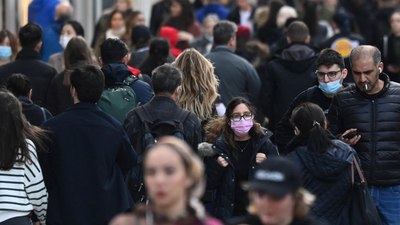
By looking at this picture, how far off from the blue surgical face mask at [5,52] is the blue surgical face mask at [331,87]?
163 inches

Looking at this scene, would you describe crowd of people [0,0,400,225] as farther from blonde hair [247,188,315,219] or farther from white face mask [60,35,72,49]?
white face mask [60,35,72,49]

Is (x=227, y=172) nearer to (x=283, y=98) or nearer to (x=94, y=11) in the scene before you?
(x=283, y=98)

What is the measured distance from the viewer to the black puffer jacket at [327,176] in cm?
959

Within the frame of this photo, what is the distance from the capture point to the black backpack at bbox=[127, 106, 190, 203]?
32.3ft

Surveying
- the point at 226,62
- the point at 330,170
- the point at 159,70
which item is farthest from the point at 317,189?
the point at 226,62

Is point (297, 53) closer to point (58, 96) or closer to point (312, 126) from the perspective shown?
point (58, 96)

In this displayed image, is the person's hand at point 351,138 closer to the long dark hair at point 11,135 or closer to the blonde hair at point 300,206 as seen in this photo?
the long dark hair at point 11,135

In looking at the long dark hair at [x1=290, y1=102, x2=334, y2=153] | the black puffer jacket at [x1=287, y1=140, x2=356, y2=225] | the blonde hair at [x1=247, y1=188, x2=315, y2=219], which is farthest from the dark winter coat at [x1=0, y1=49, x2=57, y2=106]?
the blonde hair at [x1=247, y1=188, x2=315, y2=219]

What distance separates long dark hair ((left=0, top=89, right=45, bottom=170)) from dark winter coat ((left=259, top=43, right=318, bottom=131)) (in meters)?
4.87

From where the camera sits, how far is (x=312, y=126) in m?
9.75

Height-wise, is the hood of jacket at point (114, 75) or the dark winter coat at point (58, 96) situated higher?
the hood of jacket at point (114, 75)

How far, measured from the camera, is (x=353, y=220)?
976 centimetres

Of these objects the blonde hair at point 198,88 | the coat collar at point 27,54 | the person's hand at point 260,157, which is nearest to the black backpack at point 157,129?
the person's hand at point 260,157

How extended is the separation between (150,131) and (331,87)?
2.02 m
